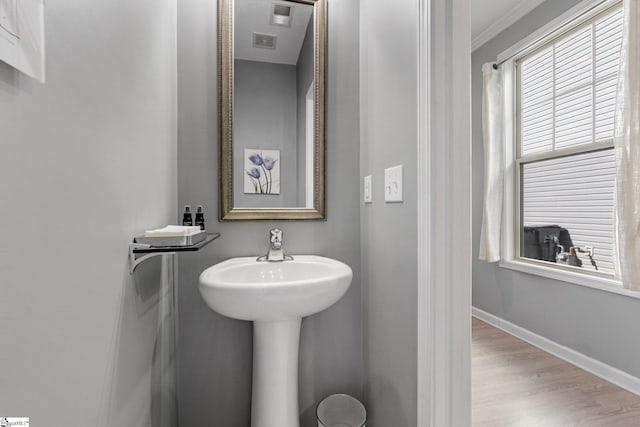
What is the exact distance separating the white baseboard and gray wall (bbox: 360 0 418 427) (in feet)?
5.68

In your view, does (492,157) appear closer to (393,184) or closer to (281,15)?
(393,184)

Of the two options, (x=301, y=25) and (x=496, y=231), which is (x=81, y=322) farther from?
(x=496, y=231)

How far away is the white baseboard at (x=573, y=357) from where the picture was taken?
1.81 m

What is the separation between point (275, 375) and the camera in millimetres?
1091

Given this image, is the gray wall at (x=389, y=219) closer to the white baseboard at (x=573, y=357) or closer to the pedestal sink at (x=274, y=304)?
the pedestal sink at (x=274, y=304)

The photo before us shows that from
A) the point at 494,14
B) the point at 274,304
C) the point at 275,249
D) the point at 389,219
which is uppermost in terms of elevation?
the point at 494,14

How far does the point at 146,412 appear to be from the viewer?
876 mm

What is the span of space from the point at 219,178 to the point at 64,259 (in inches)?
32.8

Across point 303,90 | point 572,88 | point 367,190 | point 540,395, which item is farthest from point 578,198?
point 303,90

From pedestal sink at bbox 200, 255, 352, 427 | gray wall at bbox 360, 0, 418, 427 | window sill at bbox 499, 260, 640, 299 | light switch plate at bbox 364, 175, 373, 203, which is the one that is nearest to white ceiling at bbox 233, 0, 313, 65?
gray wall at bbox 360, 0, 418, 427

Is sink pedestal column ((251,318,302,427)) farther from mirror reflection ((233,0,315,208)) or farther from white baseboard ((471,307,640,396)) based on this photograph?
white baseboard ((471,307,640,396))

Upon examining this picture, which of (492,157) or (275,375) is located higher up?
(492,157)

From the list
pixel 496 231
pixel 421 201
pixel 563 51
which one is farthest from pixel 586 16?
pixel 421 201

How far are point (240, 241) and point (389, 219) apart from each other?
0.66 m
